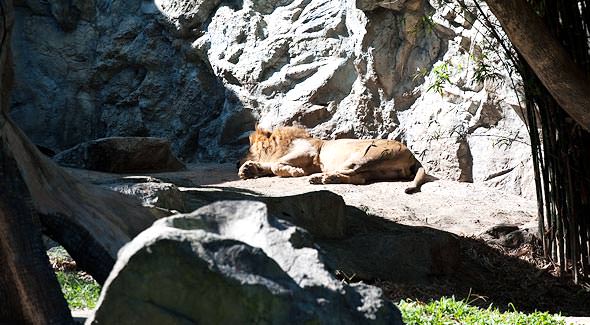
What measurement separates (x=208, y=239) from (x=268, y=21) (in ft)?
35.8

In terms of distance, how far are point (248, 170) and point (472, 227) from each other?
11.4ft

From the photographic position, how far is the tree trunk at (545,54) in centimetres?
538

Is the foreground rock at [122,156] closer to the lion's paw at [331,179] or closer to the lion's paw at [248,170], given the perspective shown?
the lion's paw at [248,170]

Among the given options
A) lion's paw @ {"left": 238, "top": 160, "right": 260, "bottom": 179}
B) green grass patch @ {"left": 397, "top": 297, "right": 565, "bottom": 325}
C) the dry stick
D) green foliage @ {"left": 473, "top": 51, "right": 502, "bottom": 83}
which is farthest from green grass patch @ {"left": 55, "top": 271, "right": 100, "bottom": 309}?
lion's paw @ {"left": 238, "top": 160, "right": 260, "bottom": 179}

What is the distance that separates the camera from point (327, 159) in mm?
10922

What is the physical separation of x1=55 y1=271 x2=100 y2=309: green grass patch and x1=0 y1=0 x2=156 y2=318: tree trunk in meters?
0.36

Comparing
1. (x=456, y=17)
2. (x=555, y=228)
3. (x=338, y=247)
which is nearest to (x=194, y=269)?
(x=338, y=247)

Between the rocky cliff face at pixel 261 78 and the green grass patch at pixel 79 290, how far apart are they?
501 centimetres

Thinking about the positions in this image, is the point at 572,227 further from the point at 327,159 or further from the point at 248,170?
the point at 248,170

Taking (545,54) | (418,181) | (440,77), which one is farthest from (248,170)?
(545,54)

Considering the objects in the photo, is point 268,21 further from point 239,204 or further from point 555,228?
point 239,204

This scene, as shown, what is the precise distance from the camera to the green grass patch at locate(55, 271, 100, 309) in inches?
173

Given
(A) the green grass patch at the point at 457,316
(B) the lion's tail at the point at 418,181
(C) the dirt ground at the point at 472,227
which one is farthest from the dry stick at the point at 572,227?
(A) the green grass patch at the point at 457,316

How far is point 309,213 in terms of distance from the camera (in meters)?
7.43
